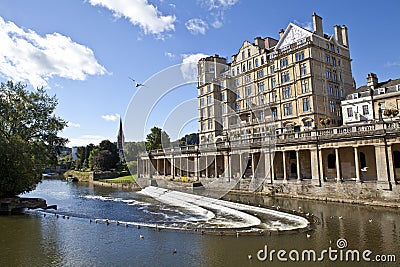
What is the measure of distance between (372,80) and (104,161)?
229 ft

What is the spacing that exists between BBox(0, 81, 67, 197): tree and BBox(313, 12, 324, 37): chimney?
39.1 metres

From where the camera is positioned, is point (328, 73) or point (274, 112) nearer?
point (328, 73)

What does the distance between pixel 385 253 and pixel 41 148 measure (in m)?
35.4

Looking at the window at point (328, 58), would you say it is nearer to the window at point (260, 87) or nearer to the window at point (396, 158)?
the window at point (260, 87)

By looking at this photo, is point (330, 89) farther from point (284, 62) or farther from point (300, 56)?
point (284, 62)

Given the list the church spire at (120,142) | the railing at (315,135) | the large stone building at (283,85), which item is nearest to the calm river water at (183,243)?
the railing at (315,135)

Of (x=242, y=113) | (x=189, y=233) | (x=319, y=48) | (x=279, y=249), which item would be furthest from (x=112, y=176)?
(x=279, y=249)

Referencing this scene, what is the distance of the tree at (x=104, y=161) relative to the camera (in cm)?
8556

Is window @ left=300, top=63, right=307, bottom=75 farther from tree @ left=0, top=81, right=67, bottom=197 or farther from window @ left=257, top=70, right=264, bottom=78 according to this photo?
tree @ left=0, top=81, right=67, bottom=197

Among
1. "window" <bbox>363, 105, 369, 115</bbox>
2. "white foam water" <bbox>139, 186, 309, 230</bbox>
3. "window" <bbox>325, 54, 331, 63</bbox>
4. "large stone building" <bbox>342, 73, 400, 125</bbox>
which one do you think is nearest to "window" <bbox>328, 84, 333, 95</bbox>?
"large stone building" <bbox>342, 73, 400, 125</bbox>

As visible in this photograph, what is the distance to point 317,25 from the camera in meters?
46.1

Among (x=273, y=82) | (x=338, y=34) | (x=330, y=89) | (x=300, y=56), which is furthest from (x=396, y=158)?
(x=338, y=34)

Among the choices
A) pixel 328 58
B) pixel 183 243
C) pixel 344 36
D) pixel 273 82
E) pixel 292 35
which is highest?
pixel 344 36

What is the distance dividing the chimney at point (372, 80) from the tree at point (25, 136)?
136 ft
